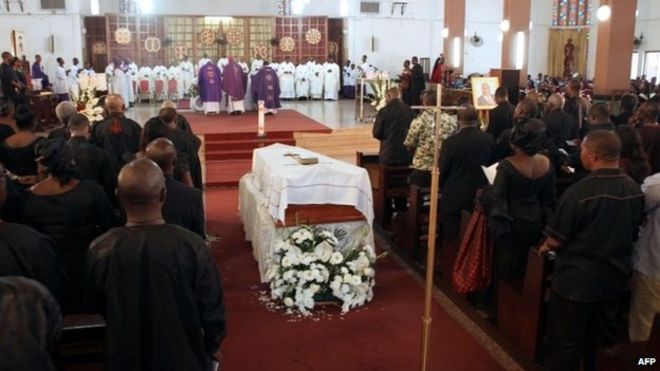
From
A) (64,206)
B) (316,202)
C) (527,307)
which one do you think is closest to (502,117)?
(316,202)

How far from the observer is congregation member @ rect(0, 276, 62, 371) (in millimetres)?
1558

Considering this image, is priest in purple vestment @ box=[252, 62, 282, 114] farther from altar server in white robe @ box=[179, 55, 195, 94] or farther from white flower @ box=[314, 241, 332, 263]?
white flower @ box=[314, 241, 332, 263]

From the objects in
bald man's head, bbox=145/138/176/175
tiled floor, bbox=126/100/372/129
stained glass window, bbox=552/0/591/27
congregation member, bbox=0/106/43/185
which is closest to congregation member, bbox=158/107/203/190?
congregation member, bbox=0/106/43/185

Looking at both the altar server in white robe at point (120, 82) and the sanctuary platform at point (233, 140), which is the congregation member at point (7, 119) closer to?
the sanctuary platform at point (233, 140)

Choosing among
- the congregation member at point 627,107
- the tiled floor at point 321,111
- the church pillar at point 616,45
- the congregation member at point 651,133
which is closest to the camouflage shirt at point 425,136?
the congregation member at point 651,133

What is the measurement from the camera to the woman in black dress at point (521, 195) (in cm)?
437

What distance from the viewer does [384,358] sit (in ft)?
14.9

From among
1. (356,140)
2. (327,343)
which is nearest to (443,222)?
(327,343)

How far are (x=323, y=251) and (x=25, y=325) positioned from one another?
3.92 m

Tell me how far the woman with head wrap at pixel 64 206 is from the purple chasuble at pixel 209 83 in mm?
12766

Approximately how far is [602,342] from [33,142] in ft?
15.0

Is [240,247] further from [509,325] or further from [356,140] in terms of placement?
[356,140]

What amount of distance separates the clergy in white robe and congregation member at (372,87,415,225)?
578 inches

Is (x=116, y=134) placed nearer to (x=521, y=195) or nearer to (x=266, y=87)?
(x=521, y=195)
